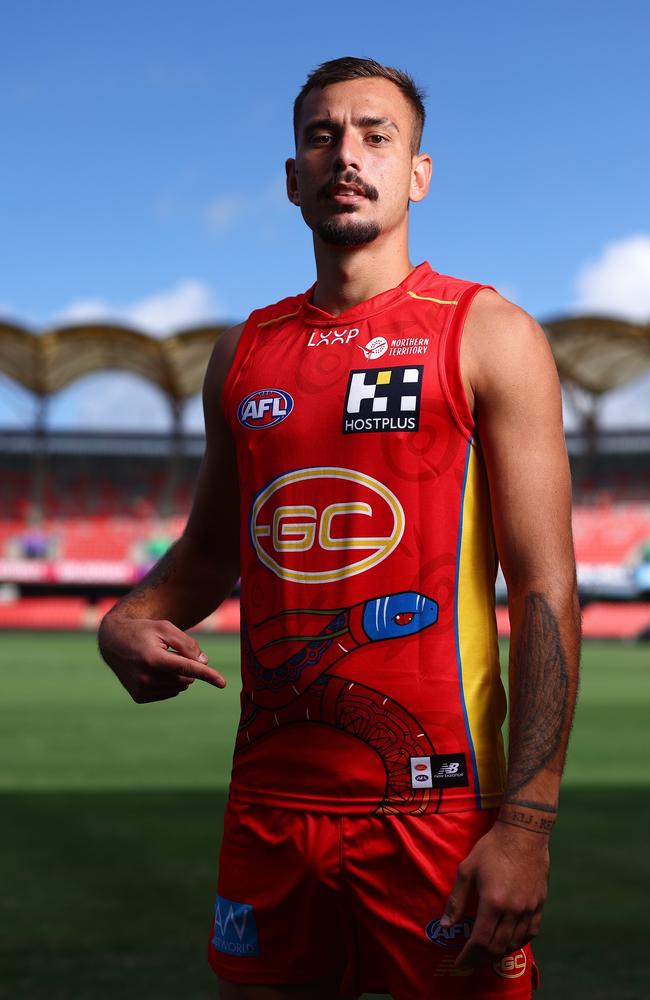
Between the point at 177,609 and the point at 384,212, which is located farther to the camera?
the point at 177,609

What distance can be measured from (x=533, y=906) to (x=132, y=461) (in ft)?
156

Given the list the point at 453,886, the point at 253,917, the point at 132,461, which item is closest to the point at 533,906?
the point at 453,886

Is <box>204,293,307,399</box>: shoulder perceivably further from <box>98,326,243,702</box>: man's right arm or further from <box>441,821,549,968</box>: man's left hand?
<box>441,821,549,968</box>: man's left hand

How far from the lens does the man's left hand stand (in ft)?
5.68

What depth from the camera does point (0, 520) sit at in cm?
4438

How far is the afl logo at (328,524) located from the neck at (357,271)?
39cm

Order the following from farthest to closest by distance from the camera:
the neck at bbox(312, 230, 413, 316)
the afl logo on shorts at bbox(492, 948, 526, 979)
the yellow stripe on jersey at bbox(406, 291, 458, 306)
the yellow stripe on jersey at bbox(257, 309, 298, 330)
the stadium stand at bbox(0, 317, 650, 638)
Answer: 1. the stadium stand at bbox(0, 317, 650, 638)
2. the yellow stripe on jersey at bbox(257, 309, 298, 330)
3. the neck at bbox(312, 230, 413, 316)
4. the yellow stripe on jersey at bbox(406, 291, 458, 306)
5. the afl logo on shorts at bbox(492, 948, 526, 979)

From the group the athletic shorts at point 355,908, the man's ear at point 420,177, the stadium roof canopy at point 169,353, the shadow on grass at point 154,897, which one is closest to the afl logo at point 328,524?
the athletic shorts at point 355,908

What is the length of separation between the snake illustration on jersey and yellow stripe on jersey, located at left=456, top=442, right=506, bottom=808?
75 mm

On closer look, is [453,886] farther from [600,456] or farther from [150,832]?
[600,456]

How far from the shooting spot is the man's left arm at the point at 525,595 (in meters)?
1.76

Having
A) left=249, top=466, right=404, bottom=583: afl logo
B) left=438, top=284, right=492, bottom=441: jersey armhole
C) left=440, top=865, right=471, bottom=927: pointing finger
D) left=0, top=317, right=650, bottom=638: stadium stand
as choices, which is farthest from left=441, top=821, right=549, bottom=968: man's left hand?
left=0, top=317, right=650, bottom=638: stadium stand

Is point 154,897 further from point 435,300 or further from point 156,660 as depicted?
point 435,300

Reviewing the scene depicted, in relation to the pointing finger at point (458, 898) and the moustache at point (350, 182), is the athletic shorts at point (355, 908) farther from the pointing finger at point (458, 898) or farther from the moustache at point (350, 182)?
the moustache at point (350, 182)
